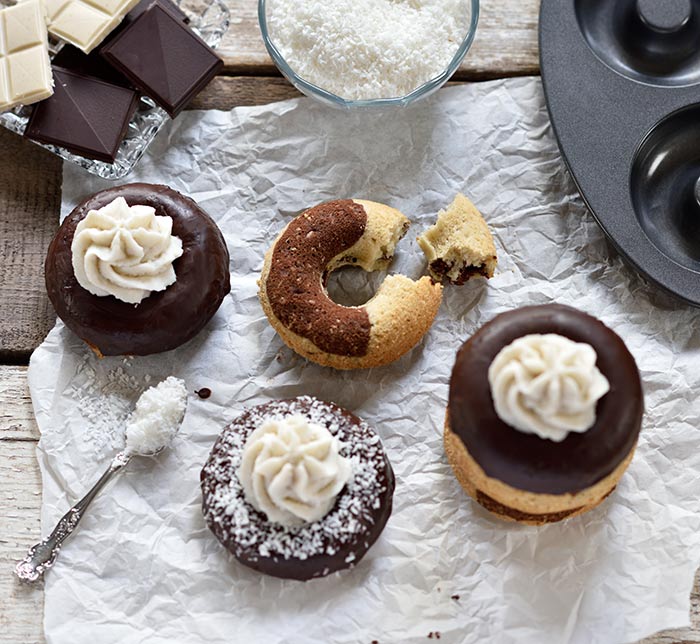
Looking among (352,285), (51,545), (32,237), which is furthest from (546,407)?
(32,237)

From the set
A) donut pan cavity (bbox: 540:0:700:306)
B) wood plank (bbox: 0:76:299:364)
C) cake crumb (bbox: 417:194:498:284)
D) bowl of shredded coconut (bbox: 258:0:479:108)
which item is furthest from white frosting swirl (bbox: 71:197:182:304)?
donut pan cavity (bbox: 540:0:700:306)

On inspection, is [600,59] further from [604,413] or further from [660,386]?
[604,413]

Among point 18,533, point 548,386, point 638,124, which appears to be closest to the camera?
point 548,386

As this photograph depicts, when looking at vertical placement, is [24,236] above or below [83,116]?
below

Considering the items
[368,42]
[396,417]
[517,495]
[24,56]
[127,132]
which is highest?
[24,56]

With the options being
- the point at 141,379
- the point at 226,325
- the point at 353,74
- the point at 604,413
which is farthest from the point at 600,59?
the point at 141,379

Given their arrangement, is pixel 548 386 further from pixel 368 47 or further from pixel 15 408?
pixel 15 408

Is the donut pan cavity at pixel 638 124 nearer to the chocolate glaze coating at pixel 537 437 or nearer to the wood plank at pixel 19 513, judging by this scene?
the chocolate glaze coating at pixel 537 437
